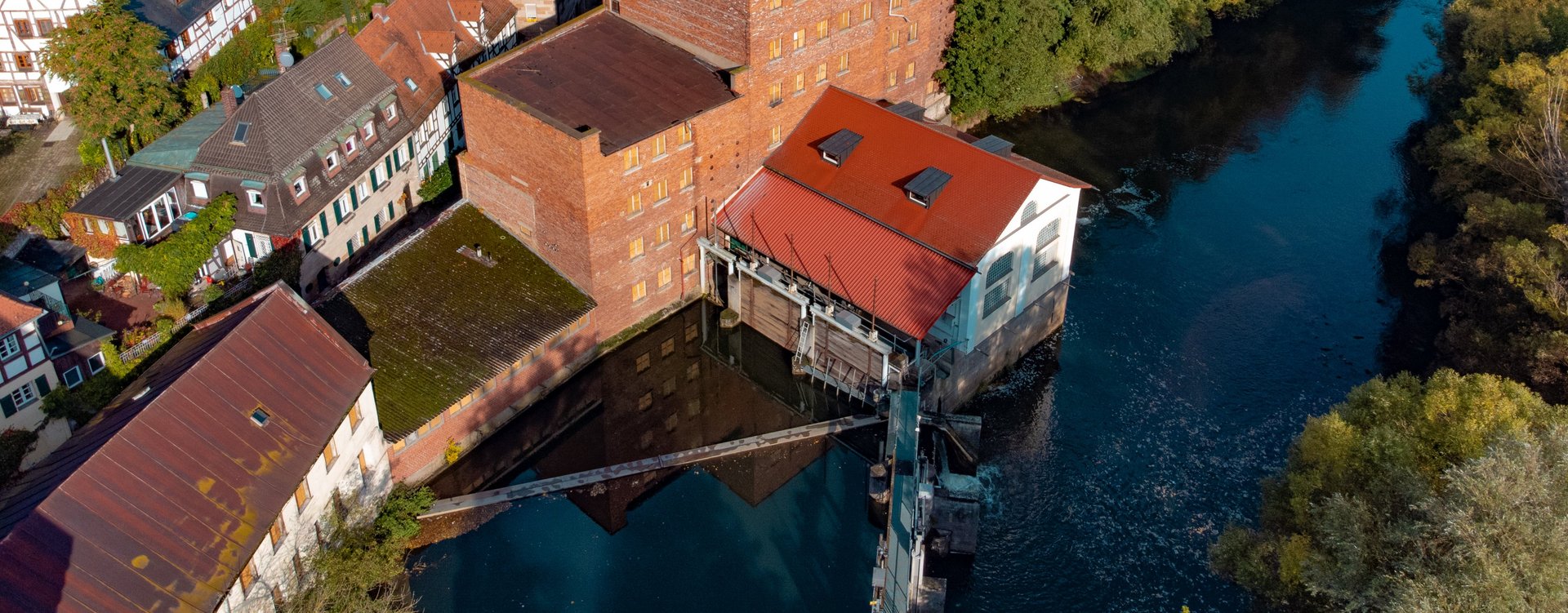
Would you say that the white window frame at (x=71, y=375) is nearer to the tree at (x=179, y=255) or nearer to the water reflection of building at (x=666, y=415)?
the tree at (x=179, y=255)

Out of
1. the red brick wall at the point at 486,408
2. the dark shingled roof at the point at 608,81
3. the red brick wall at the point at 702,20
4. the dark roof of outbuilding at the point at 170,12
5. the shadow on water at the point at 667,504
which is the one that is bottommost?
the shadow on water at the point at 667,504

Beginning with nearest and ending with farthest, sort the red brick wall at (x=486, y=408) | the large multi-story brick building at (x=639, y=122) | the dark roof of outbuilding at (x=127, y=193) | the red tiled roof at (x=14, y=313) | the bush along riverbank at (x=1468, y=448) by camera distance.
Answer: the bush along riverbank at (x=1468, y=448)
the red tiled roof at (x=14, y=313)
the red brick wall at (x=486, y=408)
the large multi-story brick building at (x=639, y=122)
the dark roof of outbuilding at (x=127, y=193)

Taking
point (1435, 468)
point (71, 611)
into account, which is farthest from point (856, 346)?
point (71, 611)

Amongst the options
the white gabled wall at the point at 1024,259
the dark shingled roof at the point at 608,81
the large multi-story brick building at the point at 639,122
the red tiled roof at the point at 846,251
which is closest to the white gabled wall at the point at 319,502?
the large multi-story brick building at the point at 639,122

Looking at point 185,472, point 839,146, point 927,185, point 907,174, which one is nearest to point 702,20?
point 839,146

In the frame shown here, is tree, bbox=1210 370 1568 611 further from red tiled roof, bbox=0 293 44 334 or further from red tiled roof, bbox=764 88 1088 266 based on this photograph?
red tiled roof, bbox=0 293 44 334
